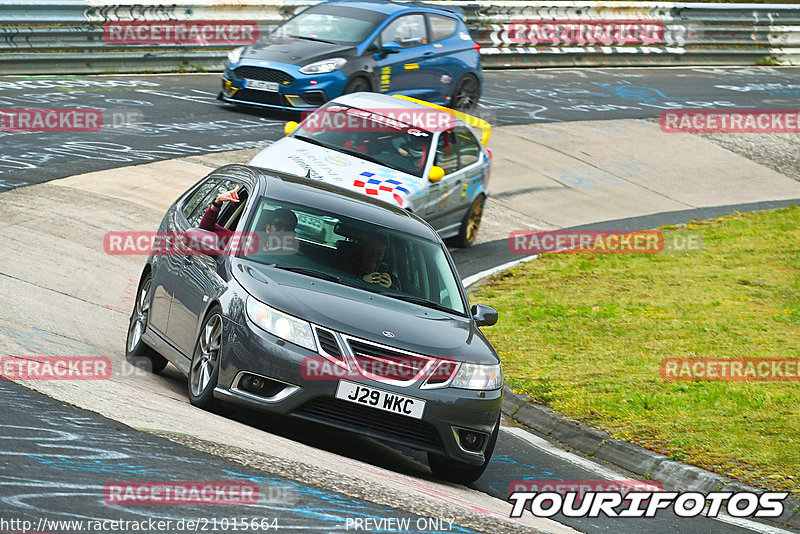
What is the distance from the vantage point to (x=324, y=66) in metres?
19.7

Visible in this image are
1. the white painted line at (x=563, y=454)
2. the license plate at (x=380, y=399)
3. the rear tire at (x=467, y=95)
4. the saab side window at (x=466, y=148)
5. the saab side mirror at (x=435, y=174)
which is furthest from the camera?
the rear tire at (x=467, y=95)

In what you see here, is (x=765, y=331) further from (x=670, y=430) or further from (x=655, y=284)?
(x=670, y=430)

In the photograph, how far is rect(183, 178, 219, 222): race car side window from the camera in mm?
9234

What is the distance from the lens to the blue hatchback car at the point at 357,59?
19641 mm

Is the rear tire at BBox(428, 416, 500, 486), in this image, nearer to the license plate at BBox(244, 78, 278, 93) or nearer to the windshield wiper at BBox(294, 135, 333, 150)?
the windshield wiper at BBox(294, 135, 333, 150)

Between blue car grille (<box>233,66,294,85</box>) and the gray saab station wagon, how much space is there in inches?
423

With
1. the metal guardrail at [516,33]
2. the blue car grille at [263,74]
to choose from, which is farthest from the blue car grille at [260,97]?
the metal guardrail at [516,33]

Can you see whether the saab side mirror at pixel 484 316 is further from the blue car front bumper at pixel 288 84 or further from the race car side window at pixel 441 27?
the race car side window at pixel 441 27

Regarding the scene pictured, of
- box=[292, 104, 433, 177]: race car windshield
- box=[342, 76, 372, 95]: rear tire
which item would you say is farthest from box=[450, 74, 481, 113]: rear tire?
box=[292, 104, 433, 177]: race car windshield

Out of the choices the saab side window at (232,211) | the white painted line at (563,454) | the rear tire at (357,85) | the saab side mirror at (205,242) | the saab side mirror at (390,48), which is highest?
the saab side mirror at (390,48)

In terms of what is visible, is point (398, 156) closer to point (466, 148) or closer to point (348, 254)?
point (466, 148)

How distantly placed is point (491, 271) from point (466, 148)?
1738 mm

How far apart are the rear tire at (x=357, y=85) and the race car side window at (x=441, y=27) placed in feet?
6.82

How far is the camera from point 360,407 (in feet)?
23.4
